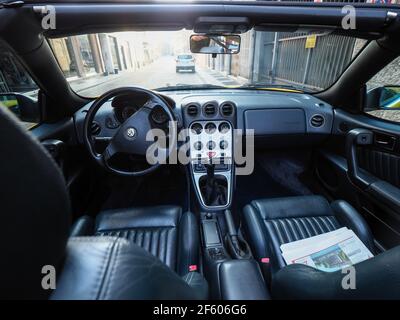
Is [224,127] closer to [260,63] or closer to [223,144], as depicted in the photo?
[223,144]

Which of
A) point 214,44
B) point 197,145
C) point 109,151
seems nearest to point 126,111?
point 109,151

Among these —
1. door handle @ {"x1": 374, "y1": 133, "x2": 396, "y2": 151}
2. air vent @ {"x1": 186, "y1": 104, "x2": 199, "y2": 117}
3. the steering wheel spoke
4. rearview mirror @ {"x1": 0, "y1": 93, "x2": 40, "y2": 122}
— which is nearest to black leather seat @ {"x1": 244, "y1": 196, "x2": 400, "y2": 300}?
door handle @ {"x1": 374, "y1": 133, "x2": 396, "y2": 151}

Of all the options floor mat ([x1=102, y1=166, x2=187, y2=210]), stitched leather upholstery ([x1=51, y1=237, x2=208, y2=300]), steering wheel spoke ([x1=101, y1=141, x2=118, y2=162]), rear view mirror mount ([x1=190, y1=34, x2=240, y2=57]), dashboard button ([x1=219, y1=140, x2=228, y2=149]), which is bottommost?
floor mat ([x1=102, y1=166, x2=187, y2=210])

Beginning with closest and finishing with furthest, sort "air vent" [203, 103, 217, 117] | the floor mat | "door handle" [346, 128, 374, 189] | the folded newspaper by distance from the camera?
the folded newspaper
"door handle" [346, 128, 374, 189]
"air vent" [203, 103, 217, 117]
the floor mat

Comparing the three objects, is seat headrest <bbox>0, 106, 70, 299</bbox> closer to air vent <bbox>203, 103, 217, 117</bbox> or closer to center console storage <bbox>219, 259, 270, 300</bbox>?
center console storage <bbox>219, 259, 270, 300</bbox>

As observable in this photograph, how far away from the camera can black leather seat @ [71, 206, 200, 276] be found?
1.32 metres

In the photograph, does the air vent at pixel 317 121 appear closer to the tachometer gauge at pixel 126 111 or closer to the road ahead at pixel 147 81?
the road ahead at pixel 147 81

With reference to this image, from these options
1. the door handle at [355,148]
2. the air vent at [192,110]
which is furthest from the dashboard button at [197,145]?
the door handle at [355,148]

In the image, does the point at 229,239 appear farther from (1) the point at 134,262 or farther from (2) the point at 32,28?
(2) the point at 32,28

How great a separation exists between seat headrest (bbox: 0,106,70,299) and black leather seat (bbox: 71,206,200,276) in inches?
38.2

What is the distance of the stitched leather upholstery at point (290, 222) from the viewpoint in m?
1.37

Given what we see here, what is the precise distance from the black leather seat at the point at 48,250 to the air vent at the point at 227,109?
4.99 ft

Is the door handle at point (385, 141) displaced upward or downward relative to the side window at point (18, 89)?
downward
